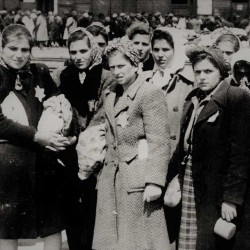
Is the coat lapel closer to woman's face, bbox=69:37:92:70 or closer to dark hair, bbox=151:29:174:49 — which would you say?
woman's face, bbox=69:37:92:70

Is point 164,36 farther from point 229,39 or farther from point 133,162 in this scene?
point 133,162

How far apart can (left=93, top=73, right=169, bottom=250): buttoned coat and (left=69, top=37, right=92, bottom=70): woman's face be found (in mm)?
721

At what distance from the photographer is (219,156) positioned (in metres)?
3.50

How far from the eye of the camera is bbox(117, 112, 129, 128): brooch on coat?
3697 mm

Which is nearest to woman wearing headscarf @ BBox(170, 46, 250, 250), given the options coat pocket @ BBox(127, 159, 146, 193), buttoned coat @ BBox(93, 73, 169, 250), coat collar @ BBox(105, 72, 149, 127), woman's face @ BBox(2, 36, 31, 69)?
buttoned coat @ BBox(93, 73, 169, 250)

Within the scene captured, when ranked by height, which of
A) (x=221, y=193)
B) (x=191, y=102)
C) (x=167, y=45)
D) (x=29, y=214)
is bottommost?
(x=29, y=214)

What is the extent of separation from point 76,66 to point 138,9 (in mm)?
30368

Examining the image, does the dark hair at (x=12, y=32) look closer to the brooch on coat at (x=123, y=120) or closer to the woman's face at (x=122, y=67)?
the woman's face at (x=122, y=67)

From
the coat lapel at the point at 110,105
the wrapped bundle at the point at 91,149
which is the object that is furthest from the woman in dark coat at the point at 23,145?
the coat lapel at the point at 110,105

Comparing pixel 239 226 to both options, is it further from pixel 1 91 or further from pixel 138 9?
pixel 138 9

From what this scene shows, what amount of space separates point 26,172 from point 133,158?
0.78m

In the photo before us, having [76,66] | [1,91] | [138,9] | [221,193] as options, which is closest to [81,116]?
[76,66]

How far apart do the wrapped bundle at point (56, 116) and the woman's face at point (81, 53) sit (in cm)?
55

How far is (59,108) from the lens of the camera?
3869 mm
